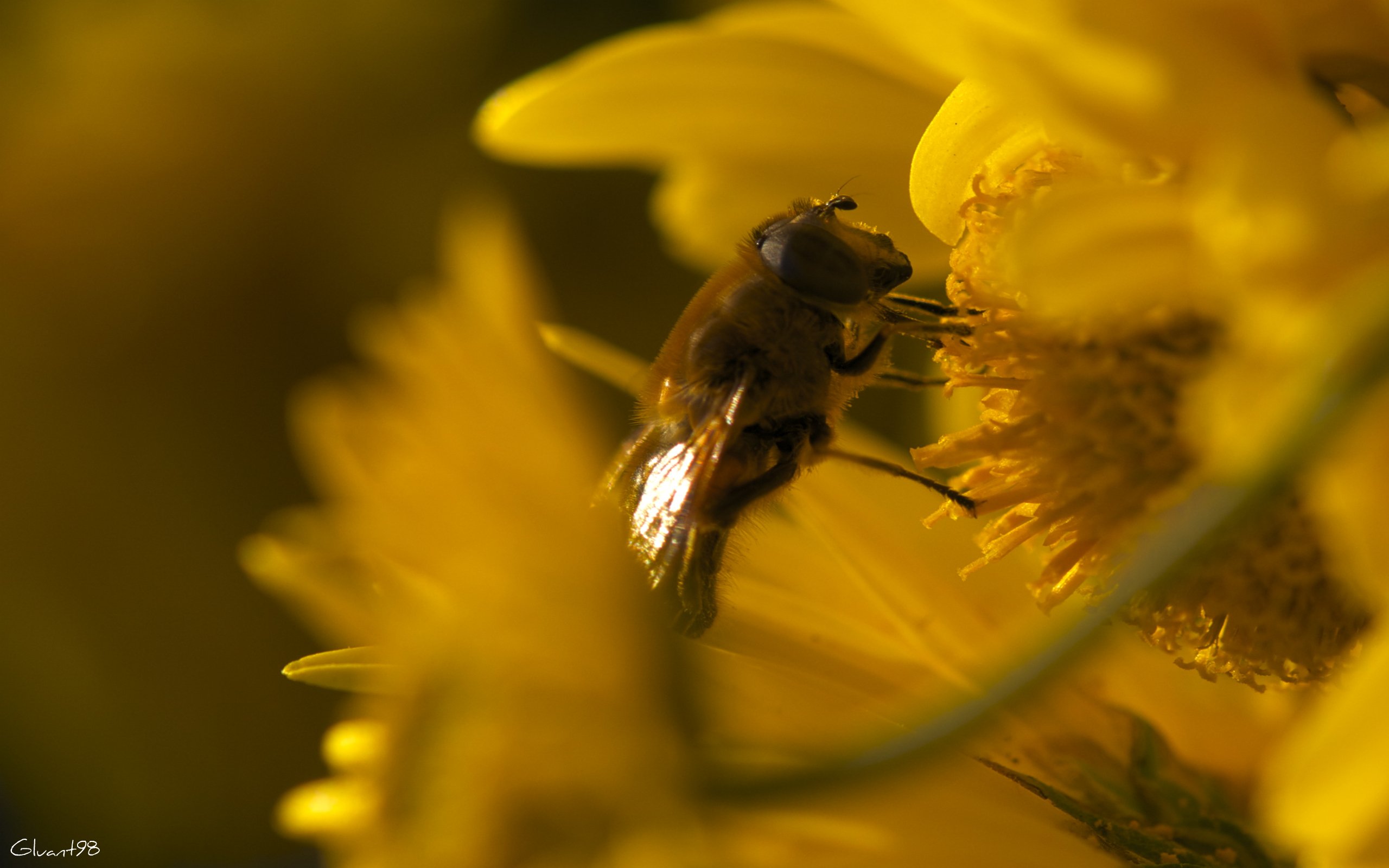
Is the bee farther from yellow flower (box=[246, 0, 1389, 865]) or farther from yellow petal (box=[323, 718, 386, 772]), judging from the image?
yellow petal (box=[323, 718, 386, 772])

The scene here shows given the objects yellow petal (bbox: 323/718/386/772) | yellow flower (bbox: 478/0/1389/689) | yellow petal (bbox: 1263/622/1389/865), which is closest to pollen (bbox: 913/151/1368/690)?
yellow flower (bbox: 478/0/1389/689)

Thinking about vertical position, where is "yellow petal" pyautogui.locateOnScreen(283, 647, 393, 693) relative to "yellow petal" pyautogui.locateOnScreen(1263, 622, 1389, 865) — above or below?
below

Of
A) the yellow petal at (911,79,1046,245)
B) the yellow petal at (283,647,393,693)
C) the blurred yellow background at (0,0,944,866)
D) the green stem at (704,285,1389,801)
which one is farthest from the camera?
the blurred yellow background at (0,0,944,866)

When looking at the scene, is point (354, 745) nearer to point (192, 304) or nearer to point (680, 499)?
point (680, 499)

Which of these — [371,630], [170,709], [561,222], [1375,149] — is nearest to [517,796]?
[371,630]

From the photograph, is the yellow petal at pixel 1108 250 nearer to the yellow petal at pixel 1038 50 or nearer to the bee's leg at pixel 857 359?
the yellow petal at pixel 1038 50

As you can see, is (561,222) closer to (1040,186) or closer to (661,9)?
(661,9)

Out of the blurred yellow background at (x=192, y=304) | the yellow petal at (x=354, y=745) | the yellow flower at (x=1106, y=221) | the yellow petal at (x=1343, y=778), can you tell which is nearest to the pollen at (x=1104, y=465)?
the yellow flower at (x=1106, y=221)

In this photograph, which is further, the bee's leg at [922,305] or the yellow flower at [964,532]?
the bee's leg at [922,305]
